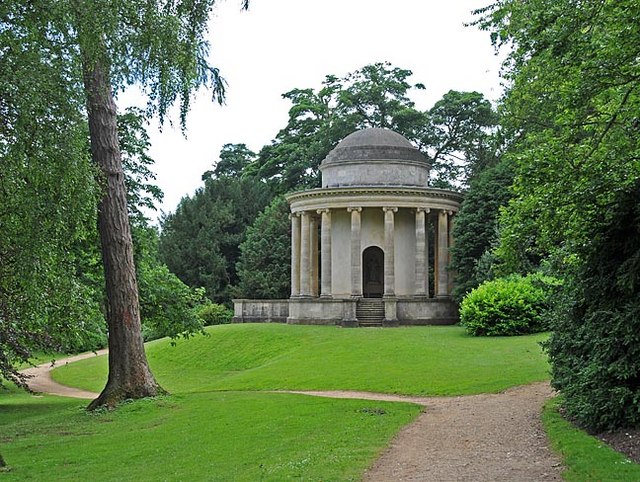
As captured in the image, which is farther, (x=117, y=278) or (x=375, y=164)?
(x=375, y=164)

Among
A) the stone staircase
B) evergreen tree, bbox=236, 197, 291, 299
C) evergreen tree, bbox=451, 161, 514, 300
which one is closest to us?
the stone staircase

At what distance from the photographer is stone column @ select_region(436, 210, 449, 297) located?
4394cm

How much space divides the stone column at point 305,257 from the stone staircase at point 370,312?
4186mm

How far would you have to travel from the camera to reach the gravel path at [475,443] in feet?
34.4

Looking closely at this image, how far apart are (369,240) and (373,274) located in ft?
9.79

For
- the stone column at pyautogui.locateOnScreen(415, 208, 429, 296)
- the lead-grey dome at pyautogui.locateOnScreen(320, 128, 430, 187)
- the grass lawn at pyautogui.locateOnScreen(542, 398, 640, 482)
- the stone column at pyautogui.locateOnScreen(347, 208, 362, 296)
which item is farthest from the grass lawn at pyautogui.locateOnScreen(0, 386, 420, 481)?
the lead-grey dome at pyautogui.locateOnScreen(320, 128, 430, 187)

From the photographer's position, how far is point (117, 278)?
2039 centimetres

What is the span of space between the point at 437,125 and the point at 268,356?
1310 inches

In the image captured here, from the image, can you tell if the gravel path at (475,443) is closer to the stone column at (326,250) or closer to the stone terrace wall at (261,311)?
the stone column at (326,250)

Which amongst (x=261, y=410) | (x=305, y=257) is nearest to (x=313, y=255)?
(x=305, y=257)

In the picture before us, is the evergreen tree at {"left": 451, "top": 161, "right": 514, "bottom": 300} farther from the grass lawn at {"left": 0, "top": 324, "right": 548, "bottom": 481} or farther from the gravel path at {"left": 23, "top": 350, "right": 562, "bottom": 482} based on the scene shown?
the gravel path at {"left": 23, "top": 350, "right": 562, "bottom": 482}

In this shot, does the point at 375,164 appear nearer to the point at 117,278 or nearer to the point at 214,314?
the point at 214,314

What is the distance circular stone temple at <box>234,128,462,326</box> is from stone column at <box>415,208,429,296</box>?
0.05m

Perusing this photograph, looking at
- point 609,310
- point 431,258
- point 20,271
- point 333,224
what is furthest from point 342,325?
point 20,271
